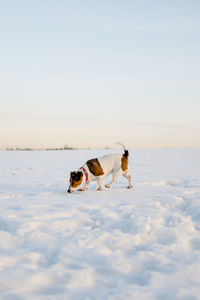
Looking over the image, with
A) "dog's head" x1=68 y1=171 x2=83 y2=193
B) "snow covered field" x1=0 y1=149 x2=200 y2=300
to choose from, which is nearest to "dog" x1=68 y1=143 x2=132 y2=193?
"dog's head" x1=68 y1=171 x2=83 y2=193

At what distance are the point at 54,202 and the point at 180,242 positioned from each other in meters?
2.95

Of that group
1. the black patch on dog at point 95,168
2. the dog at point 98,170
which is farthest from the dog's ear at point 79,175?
the black patch on dog at point 95,168

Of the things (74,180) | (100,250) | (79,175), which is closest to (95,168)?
(79,175)

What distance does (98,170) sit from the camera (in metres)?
7.46

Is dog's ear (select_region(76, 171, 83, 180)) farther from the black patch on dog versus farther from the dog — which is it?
the black patch on dog

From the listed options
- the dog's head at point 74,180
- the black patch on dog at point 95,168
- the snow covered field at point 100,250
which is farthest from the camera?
the black patch on dog at point 95,168

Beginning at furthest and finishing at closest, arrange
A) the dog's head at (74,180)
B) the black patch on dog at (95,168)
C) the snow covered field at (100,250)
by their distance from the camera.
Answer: the black patch on dog at (95,168) → the dog's head at (74,180) → the snow covered field at (100,250)

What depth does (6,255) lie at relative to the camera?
312 centimetres

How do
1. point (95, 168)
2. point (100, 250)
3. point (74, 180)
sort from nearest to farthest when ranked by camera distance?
point (100, 250)
point (74, 180)
point (95, 168)

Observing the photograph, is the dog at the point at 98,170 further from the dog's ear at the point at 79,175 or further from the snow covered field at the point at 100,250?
the snow covered field at the point at 100,250

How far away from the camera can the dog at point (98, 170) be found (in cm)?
705

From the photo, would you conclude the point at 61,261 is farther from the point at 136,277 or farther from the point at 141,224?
the point at 141,224

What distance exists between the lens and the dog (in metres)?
7.05

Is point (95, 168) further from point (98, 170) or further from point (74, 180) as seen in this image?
point (74, 180)
